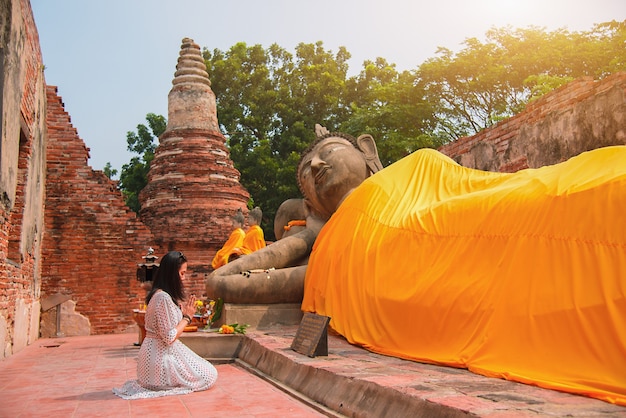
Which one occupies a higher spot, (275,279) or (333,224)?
(333,224)

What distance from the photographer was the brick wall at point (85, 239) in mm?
11219

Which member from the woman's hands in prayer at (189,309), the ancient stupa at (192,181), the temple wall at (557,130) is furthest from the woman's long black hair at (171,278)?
the ancient stupa at (192,181)

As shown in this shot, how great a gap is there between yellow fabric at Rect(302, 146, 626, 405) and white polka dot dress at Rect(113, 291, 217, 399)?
4.18 feet

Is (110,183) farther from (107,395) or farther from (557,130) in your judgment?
(107,395)

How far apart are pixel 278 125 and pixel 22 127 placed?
13.8 metres

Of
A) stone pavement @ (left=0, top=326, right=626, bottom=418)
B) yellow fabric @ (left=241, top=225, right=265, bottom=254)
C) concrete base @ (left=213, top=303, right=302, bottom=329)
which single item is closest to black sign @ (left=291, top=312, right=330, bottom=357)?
stone pavement @ (left=0, top=326, right=626, bottom=418)

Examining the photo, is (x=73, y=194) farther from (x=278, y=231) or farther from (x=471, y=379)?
(x=471, y=379)

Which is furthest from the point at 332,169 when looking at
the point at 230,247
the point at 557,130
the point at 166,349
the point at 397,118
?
the point at 397,118

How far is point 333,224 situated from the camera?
602 centimetres

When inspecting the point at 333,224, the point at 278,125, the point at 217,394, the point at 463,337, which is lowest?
the point at 217,394

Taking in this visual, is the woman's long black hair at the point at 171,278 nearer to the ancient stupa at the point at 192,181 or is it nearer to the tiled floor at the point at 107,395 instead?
the tiled floor at the point at 107,395

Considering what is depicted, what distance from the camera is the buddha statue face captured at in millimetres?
Result: 6711

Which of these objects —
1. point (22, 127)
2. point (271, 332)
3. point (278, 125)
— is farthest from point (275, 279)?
point (278, 125)

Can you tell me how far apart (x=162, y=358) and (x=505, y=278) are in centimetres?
199
